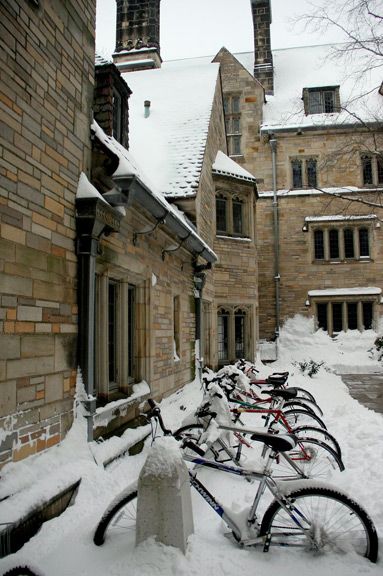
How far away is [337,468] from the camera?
5301 mm

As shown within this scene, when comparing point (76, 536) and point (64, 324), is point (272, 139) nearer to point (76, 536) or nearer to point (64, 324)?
point (64, 324)

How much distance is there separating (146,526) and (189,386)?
22.7ft

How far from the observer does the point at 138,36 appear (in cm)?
2073

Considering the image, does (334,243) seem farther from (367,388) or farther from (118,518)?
(118,518)

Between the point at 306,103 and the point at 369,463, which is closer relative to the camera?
the point at 369,463

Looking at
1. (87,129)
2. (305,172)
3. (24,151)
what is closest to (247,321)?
(305,172)

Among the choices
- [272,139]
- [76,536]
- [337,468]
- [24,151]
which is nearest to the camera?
[76,536]

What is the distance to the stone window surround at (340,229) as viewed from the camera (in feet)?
65.7

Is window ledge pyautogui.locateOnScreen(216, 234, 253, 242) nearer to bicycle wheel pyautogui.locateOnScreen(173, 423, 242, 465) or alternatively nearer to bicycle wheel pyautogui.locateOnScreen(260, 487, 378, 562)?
bicycle wheel pyautogui.locateOnScreen(173, 423, 242, 465)

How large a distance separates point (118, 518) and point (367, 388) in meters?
10.5

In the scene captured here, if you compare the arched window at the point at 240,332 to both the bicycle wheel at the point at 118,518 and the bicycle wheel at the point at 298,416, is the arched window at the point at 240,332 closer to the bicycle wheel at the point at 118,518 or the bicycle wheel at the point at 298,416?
the bicycle wheel at the point at 298,416

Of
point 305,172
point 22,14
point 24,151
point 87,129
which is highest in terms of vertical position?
point 305,172

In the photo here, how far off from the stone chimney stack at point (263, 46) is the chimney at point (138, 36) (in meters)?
5.22

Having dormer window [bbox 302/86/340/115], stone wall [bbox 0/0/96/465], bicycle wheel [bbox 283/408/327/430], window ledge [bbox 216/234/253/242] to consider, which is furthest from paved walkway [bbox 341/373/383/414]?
dormer window [bbox 302/86/340/115]
